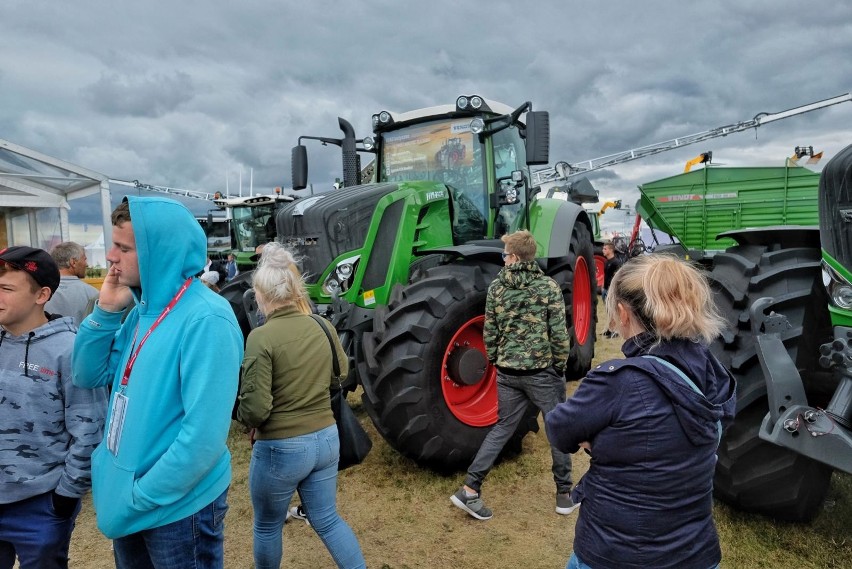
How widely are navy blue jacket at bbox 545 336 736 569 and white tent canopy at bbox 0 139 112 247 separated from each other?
359 inches

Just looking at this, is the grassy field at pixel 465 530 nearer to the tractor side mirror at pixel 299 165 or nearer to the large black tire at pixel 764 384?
the large black tire at pixel 764 384

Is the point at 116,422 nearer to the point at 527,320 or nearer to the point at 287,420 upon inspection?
the point at 287,420

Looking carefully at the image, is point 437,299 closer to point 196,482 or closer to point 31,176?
point 196,482

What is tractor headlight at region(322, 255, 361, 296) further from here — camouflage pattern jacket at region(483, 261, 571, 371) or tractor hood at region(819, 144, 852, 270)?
tractor hood at region(819, 144, 852, 270)

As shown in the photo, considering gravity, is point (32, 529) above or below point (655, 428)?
below

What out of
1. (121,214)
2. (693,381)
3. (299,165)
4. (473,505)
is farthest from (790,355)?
(299,165)

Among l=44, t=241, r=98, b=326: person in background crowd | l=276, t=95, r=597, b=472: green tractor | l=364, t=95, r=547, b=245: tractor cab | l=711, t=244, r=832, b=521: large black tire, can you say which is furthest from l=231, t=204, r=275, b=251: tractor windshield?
l=711, t=244, r=832, b=521: large black tire

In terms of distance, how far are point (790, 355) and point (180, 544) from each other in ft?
8.90

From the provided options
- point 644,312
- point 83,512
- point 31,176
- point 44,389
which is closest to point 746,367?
point 644,312

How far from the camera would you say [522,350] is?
10.5 ft

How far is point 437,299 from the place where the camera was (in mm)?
3512

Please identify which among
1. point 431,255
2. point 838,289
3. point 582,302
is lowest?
point 582,302

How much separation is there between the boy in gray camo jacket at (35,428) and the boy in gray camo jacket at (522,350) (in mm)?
2040

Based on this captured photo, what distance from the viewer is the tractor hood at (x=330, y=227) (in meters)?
4.06
